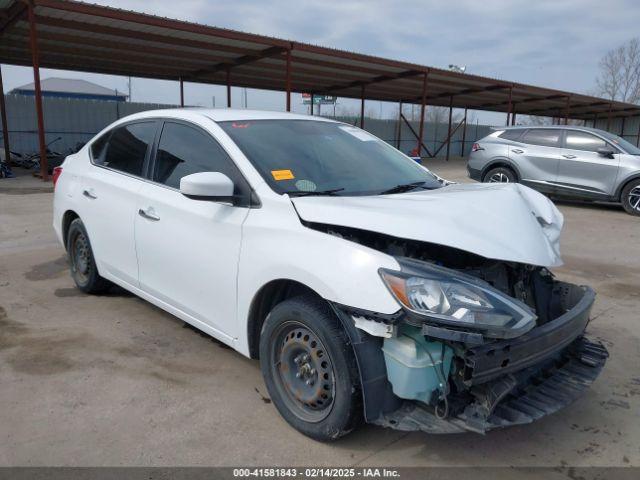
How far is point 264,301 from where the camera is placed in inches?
113

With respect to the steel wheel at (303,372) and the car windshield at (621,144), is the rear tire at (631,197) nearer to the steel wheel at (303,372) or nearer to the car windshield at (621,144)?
the car windshield at (621,144)

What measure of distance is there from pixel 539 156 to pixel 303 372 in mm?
9684

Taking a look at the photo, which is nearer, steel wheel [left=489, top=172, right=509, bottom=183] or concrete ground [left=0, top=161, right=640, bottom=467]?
concrete ground [left=0, top=161, right=640, bottom=467]

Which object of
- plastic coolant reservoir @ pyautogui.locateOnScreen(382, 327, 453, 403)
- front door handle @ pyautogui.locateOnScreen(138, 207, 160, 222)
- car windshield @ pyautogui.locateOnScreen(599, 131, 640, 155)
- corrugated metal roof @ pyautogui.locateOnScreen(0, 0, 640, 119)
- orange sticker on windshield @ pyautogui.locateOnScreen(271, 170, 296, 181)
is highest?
corrugated metal roof @ pyautogui.locateOnScreen(0, 0, 640, 119)

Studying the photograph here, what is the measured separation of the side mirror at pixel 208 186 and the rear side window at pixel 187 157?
0.14m

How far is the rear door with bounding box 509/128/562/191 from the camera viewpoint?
10633 millimetres

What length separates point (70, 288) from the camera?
503 centimetres

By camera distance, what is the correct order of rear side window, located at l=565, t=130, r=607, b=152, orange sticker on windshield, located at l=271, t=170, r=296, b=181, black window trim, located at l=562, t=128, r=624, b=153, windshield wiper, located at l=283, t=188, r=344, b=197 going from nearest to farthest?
1. windshield wiper, located at l=283, t=188, r=344, b=197
2. orange sticker on windshield, located at l=271, t=170, r=296, b=181
3. black window trim, located at l=562, t=128, r=624, b=153
4. rear side window, located at l=565, t=130, r=607, b=152

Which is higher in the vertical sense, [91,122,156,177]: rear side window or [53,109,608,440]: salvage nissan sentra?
[91,122,156,177]: rear side window

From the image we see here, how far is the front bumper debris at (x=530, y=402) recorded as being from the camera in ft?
7.32

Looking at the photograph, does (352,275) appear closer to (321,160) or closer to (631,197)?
(321,160)

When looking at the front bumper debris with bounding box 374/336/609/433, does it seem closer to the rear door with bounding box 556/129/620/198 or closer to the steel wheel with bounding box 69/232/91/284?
the steel wheel with bounding box 69/232/91/284

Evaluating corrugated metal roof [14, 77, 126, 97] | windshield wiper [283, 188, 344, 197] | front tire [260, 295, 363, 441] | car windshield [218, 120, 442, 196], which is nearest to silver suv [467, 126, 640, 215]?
car windshield [218, 120, 442, 196]

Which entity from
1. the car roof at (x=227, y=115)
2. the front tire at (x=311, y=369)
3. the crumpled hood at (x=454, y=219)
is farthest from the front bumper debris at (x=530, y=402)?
the car roof at (x=227, y=115)
